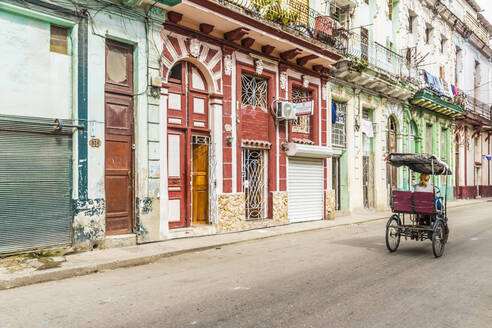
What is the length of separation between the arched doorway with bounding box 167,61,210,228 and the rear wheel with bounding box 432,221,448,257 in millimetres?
5897

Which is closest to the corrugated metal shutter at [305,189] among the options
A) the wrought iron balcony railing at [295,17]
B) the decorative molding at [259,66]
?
the decorative molding at [259,66]

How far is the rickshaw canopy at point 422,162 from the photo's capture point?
917 centimetres

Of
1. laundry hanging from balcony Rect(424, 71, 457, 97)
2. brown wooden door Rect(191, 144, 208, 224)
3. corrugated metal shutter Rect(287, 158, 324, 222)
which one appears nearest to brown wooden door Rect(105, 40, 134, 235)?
brown wooden door Rect(191, 144, 208, 224)

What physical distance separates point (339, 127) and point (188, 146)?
8.63 meters

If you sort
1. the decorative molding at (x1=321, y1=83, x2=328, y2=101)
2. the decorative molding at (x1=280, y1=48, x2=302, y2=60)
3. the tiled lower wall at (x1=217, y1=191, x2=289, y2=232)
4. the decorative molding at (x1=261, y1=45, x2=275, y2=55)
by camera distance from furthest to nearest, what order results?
the decorative molding at (x1=321, y1=83, x2=328, y2=101) < the decorative molding at (x1=280, y1=48, x2=302, y2=60) < the decorative molding at (x1=261, y1=45, x2=275, y2=55) < the tiled lower wall at (x1=217, y1=191, x2=289, y2=232)

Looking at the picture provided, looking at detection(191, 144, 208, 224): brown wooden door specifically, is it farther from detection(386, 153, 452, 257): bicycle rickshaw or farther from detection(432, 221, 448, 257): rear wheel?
detection(432, 221, 448, 257): rear wheel

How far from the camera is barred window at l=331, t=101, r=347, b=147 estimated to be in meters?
17.3

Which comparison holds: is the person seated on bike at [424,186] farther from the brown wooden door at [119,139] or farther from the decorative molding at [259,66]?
the brown wooden door at [119,139]

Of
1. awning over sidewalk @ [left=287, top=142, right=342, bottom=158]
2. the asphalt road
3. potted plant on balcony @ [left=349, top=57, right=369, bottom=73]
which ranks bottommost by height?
the asphalt road

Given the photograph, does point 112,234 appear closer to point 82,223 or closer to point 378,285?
point 82,223

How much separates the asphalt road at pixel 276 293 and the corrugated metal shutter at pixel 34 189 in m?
1.78

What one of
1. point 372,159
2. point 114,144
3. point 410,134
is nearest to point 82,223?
point 114,144

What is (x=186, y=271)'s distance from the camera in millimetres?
7207

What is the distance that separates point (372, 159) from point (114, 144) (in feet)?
45.1
